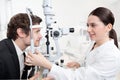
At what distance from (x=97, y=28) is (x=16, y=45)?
2.05 ft

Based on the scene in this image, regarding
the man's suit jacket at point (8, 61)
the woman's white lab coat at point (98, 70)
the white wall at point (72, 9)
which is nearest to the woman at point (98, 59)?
the woman's white lab coat at point (98, 70)

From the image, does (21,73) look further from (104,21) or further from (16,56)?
(104,21)

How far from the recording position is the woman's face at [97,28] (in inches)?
56.3

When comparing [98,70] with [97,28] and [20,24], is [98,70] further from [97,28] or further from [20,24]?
[20,24]

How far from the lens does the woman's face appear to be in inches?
56.3

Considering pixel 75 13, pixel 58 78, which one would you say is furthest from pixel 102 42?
pixel 75 13

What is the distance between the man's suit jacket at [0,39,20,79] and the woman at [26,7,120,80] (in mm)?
195

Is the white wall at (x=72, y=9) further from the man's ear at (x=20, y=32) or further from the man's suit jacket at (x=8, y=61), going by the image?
the man's suit jacket at (x=8, y=61)

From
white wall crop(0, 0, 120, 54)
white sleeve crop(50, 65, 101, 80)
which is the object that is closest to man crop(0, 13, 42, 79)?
white sleeve crop(50, 65, 101, 80)

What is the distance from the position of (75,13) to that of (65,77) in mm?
2013

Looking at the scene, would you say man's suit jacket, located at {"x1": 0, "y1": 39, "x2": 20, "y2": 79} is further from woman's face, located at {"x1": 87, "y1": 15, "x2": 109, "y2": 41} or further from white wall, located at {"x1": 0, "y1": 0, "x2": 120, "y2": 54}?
white wall, located at {"x1": 0, "y1": 0, "x2": 120, "y2": 54}

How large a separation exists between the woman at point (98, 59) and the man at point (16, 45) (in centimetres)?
20

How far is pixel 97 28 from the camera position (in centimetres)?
143

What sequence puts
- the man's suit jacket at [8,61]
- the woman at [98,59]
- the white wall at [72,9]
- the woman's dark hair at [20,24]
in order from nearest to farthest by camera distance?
the woman at [98,59] < the man's suit jacket at [8,61] < the woman's dark hair at [20,24] < the white wall at [72,9]
